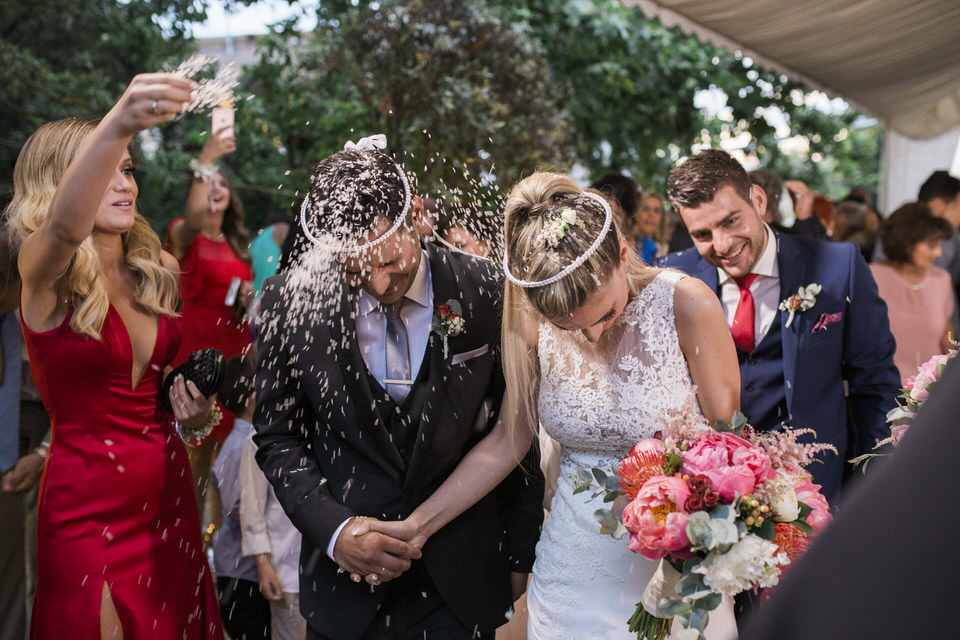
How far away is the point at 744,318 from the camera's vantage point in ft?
11.3

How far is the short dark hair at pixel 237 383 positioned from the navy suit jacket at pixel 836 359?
2236mm

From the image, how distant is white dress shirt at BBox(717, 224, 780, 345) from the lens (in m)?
3.45

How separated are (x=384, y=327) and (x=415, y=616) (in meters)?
0.96

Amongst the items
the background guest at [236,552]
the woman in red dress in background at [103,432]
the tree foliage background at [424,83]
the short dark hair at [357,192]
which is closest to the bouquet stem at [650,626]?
the short dark hair at [357,192]

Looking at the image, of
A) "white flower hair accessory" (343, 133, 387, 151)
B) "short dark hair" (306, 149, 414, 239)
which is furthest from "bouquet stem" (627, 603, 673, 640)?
"white flower hair accessory" (343, 133, 387, 151)

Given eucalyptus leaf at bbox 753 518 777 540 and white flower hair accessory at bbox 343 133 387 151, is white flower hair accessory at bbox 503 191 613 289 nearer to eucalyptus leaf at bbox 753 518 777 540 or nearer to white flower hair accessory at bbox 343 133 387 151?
white flower hair accessory at bbox 343 133 387 151

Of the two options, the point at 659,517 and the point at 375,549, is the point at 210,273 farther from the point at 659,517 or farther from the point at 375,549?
the point at 659,517

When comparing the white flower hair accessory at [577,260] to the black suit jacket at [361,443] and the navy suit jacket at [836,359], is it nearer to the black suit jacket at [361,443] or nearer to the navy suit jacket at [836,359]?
the black suit jacket at [361,443]

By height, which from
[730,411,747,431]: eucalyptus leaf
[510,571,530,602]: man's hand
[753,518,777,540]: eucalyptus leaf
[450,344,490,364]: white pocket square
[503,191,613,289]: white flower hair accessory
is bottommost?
[510,571,530,602]: man's hand

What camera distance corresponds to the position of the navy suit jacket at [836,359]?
3275 millimetres

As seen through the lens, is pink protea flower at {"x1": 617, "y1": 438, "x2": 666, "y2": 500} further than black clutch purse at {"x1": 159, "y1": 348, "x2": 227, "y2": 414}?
No

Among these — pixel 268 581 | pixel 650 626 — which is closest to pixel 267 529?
pixel 268 581

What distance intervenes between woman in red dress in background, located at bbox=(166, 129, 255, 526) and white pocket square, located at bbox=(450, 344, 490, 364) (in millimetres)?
2280

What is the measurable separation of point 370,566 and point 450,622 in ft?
1.20
